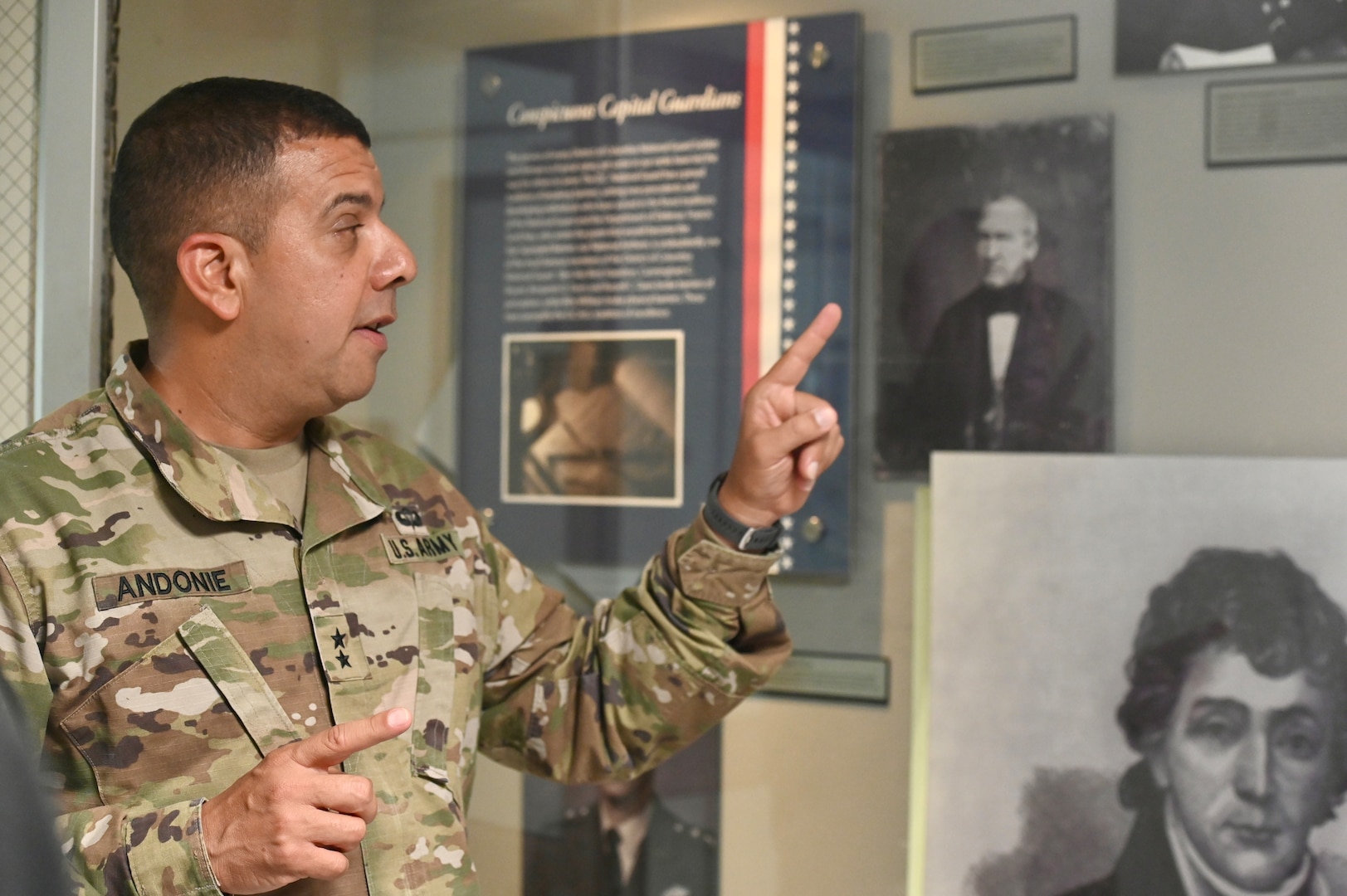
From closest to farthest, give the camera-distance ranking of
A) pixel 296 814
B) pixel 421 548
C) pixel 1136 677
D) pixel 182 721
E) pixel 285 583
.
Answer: pixel 296 814 < pixel 182 721 < pixel 285 583 < pixel 421 548 < pixel 1136 677

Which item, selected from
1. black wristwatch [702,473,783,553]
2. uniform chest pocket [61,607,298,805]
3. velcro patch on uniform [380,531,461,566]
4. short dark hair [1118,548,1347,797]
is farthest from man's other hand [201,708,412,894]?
short dark hair [1118,548,1347,797]

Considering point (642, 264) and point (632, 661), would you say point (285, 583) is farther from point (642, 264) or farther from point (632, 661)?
point (642, 264)

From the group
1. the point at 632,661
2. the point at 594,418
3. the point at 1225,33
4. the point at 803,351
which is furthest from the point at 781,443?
the point at 1225,33

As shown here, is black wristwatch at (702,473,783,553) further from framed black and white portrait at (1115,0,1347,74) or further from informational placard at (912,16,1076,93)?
framed black and white portrait at (1115,0,1347,74)

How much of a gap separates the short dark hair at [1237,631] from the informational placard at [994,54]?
64 cm

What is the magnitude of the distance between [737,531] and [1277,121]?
32.7 inches

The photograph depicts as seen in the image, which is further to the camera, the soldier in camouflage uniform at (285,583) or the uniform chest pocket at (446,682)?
the uniform chest pocket at (446,682)

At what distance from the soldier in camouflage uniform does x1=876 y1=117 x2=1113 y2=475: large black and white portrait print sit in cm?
33

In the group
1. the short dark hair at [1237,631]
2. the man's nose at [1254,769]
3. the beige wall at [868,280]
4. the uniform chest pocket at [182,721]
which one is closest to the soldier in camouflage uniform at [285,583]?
the uniform chest pocket at [182,721]

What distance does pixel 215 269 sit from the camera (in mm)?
1280

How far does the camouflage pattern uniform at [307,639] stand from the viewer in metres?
1.10

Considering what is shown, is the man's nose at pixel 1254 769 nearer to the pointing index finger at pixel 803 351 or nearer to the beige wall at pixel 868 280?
the beige wall at pixel 868 280

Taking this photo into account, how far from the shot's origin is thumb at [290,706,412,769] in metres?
1.00

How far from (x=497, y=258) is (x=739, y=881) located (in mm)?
985
